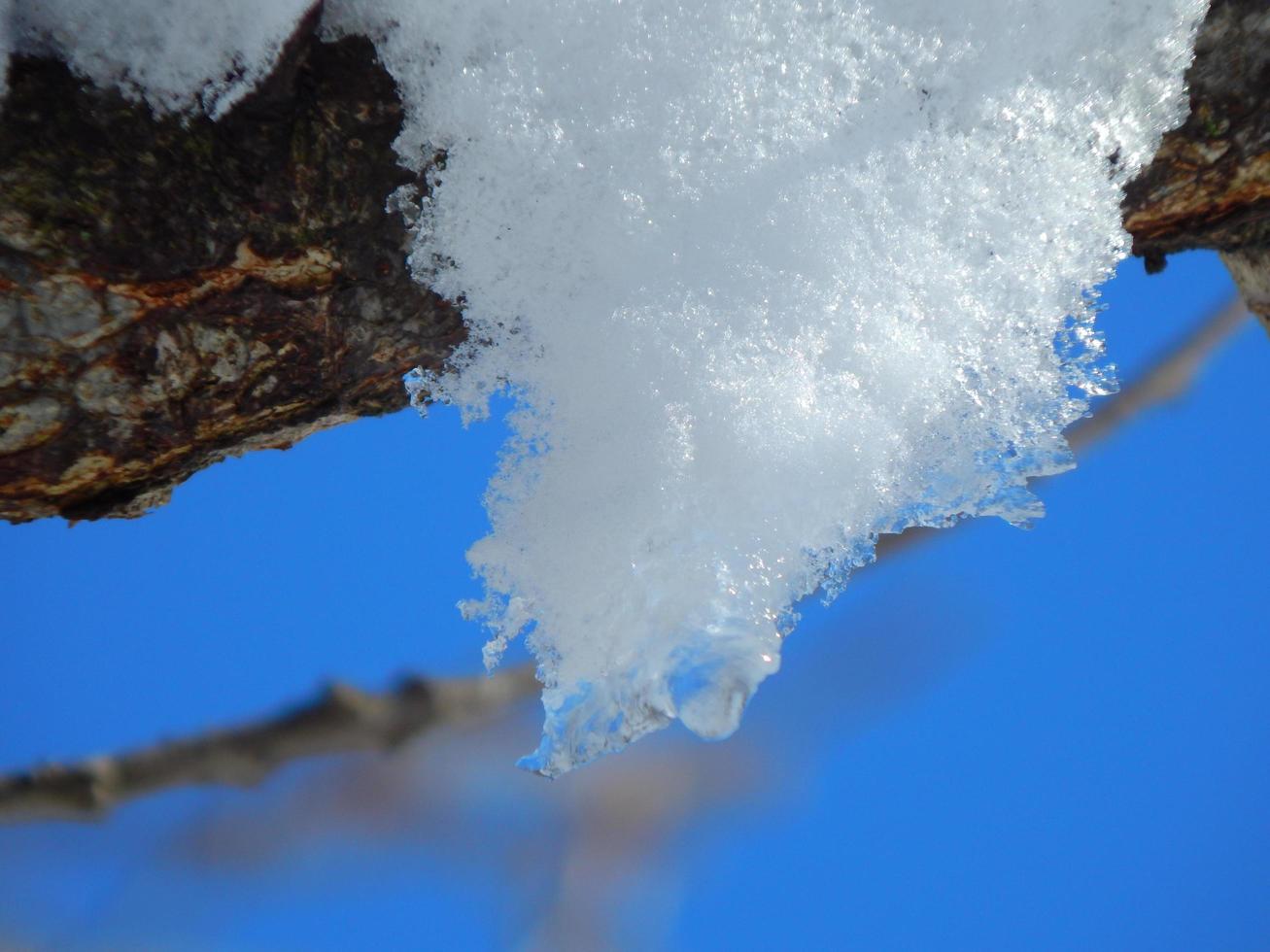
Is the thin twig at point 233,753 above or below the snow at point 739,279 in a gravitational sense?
above

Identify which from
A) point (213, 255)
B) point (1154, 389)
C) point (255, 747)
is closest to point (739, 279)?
point (213, 255)

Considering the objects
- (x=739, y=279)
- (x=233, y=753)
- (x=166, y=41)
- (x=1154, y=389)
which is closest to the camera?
(x=166, y=41)

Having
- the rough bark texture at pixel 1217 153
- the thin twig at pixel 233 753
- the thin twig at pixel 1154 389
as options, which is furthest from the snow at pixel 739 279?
the thin twig at pixel 1154 389

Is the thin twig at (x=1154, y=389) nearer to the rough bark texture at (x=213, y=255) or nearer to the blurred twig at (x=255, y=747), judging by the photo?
the blurred twig at (x=255, y=747)

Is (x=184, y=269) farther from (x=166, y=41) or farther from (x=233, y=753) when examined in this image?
(x=233, y=753)

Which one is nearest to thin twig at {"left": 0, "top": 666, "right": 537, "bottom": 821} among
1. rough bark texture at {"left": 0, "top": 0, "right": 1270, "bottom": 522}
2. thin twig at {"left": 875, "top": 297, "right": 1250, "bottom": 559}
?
rough bark texture at {"left": 0, "top": 0, "right": 1270, "bottom": 522}

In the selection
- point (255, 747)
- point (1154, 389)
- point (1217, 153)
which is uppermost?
point (1154, 389)

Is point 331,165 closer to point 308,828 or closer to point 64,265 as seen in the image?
point 64,265
